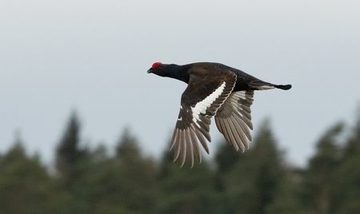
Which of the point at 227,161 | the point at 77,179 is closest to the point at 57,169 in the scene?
the point at 77,179

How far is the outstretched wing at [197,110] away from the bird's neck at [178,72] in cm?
70

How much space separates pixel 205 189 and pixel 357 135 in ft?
27.3

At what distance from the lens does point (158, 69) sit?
34000mm

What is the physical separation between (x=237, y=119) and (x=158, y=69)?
2368mm

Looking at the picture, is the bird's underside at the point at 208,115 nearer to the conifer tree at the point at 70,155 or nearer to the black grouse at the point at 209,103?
the black grouse at the point at 209,103

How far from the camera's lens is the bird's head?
111 ft

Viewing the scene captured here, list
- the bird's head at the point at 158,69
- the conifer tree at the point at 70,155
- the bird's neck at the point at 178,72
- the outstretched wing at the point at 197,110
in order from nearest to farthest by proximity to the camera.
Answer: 1. the outstretched wing at the point at 197,110
2. the bird's neck at the point at 178,72
3. the bird's head at the point at 158,69
4. the conifer tree at the point at 70,155

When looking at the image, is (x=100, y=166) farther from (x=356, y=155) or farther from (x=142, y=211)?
(x=356, y=155)

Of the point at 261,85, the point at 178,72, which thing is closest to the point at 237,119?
the point at 261,85

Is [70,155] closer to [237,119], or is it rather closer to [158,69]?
[158,69]

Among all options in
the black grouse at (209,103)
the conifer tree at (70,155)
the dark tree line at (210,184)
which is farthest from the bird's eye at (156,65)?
the conifer tree at (70,155)

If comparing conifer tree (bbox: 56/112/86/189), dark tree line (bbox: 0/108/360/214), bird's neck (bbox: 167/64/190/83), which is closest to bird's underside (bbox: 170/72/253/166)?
bird's neck (bbox: 167/64/190/83)

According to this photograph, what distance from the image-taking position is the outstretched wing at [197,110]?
2930cm

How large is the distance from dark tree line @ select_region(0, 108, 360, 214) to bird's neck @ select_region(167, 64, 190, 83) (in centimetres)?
4559
